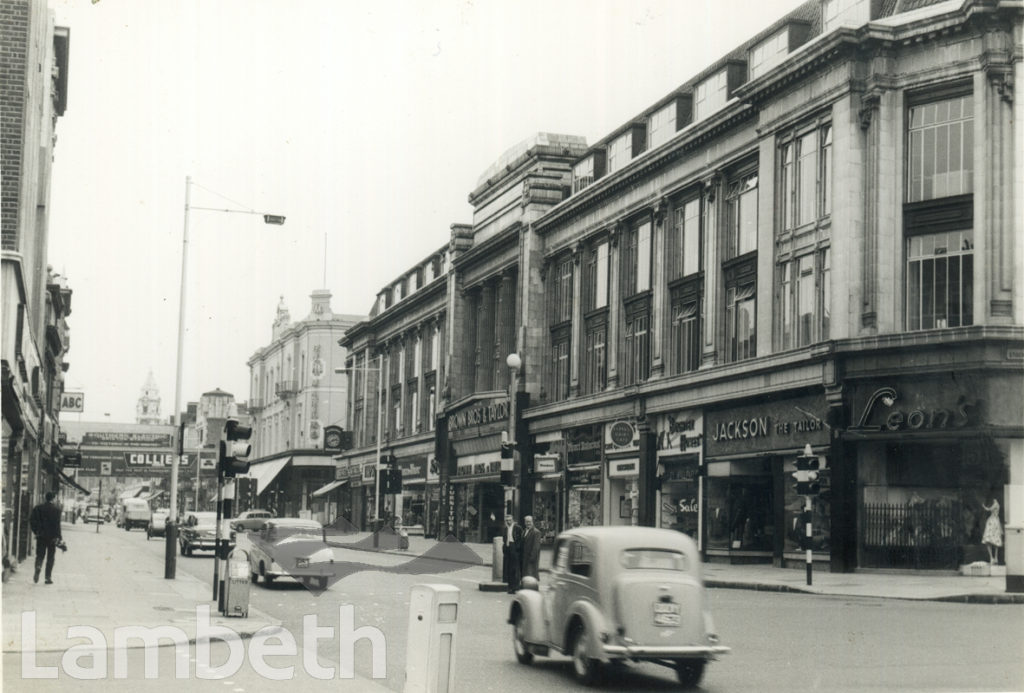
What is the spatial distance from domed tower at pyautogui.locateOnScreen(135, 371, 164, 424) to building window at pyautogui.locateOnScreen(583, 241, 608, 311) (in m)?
117

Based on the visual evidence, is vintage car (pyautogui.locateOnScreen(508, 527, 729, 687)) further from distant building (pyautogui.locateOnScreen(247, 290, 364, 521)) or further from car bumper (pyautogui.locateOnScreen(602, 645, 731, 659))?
distant building (pyautogui.locateOnScreen(247, 290, 364, 521))

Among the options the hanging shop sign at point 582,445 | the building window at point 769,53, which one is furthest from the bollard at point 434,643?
the hanging shop sign at point 582,445

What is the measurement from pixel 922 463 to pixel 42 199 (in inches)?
887

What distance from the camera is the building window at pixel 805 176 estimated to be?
34125 mm

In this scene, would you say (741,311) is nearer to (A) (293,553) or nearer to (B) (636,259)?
(B) (636,259)

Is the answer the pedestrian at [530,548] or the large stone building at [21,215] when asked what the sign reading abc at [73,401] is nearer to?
the large stone building at [21,215]

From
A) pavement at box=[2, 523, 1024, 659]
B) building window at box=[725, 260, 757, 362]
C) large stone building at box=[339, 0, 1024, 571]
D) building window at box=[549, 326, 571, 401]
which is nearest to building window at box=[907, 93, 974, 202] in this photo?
large stone building at box=[339, 0, 1024, 571]

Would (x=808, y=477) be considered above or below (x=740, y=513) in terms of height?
above

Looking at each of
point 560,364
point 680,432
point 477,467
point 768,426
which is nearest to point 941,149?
point 768,426

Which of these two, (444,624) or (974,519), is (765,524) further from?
(444,624)

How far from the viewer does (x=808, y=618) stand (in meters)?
20.2

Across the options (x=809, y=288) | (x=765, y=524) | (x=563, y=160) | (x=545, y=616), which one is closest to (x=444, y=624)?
(x=545, y=616)

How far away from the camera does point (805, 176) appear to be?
35.2m

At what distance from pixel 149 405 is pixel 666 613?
16340 cm
